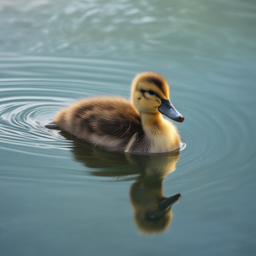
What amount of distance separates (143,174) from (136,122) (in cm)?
70

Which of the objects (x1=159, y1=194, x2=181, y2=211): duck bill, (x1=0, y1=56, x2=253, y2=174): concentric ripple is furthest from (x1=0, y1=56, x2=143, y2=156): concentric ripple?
(x1=159, y1=194, x2=181, y2=211): duck bill

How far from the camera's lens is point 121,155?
401 cm

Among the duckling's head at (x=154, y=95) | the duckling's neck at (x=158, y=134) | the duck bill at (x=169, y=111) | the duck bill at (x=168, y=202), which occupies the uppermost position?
the duckling's head at (x=154, y=95)

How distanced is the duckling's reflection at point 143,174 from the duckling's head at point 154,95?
411mm

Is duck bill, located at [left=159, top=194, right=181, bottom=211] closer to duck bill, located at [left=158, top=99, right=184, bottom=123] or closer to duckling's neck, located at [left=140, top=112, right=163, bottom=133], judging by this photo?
duck bill, located at [left=158, top=99, right=184, bottom=123]

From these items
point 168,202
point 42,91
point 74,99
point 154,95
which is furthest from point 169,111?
point 42,91

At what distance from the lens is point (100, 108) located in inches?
167

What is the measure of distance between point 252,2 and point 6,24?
4.17m

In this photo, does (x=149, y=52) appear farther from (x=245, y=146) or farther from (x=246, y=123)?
(x=245, y=146)

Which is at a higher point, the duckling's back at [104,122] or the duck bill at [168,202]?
the duckling's back at [104,122]

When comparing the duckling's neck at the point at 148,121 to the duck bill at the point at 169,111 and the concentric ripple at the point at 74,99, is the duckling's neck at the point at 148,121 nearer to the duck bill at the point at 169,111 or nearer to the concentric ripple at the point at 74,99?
the duck bill at the point at 169,111

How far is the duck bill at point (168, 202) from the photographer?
3.11 meters

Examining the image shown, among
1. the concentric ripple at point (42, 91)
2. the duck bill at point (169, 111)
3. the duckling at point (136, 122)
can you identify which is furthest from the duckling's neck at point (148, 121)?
the concentric ripple at point (42, 91)

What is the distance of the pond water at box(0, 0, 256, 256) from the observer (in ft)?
9.23
